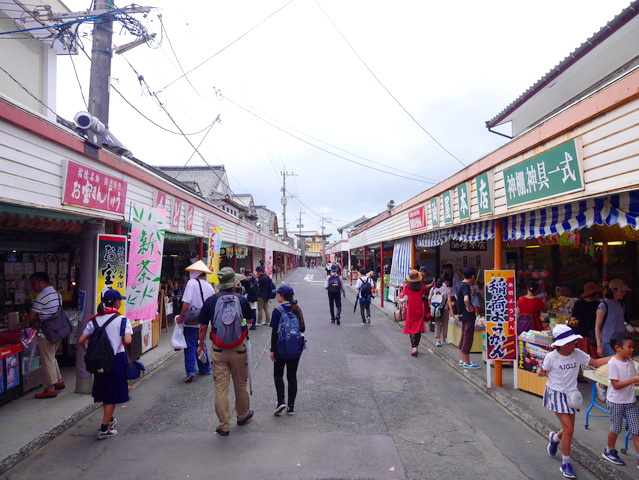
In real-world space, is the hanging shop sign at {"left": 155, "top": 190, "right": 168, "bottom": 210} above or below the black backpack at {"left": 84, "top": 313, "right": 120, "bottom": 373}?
above

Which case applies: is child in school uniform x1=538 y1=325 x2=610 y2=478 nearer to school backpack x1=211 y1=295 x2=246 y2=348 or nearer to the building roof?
school backpack x1=211 y1=295 x2=246 y2=348

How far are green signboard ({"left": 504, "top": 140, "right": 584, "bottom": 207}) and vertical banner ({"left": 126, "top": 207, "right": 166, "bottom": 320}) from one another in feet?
20.2

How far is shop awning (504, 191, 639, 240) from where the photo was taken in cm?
397

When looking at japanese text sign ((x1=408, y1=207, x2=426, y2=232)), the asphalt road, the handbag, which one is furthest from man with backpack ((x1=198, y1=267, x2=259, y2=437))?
japanese text sign ((x1=408, y1=207, x2=426, y2=232))

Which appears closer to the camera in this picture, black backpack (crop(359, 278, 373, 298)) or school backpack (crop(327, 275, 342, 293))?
black backpack (crop(359, 278, 373, 298))

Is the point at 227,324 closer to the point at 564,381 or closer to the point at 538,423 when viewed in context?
the point at 564,381

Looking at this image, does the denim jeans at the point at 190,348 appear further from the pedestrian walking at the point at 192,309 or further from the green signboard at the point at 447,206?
the green signboard at the point at 447,206

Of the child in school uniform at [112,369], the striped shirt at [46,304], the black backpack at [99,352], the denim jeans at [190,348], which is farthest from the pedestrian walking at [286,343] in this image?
the striped shirt at [46,304]

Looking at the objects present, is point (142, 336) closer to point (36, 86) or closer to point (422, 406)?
point (422, 406)

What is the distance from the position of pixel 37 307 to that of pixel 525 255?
518 inches

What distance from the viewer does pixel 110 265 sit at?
6.47m

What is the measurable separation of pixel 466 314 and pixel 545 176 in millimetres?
3343

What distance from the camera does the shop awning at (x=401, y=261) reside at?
13288 millimetres

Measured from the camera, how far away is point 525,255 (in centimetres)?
1297
